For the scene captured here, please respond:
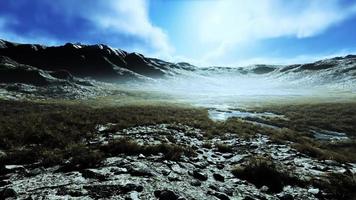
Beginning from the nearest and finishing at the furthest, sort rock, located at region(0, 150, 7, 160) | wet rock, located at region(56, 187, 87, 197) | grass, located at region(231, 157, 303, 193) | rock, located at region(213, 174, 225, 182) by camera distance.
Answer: wet rock, located at region(56, 187, 87, 197)
grass, located at region(231, 157, 303, 193)
rock, located at region(213, 174, 225, 182)
rock, located at region(0, 150, 7, 160)

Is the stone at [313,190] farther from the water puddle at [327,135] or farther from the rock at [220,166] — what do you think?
the water puddle at [327,135]

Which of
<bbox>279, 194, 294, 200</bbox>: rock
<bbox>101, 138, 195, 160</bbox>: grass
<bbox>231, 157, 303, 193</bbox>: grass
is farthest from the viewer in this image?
<bbox>101, 138, 195, 160</bbox>: grass

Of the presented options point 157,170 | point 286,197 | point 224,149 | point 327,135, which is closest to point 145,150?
point 157,170

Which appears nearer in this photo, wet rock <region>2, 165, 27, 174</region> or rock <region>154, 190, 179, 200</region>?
rock <region>154, 190, 179, 200</region>

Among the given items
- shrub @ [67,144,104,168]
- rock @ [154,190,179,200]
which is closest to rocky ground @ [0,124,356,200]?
rock @ [154,190,179,200]

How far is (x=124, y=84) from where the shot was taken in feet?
616

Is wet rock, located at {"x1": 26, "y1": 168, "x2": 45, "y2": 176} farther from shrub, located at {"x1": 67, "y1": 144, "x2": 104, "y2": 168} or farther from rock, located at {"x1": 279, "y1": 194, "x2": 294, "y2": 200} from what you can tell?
rock, located at {"x1": 279, "y1": 194, "x2": 294, "y2": 200}

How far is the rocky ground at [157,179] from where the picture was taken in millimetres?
9273

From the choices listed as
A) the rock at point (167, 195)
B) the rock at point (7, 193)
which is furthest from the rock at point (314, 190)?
the rock at point (7, 193)

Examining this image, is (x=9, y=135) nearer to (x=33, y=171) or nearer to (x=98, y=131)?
(x=98, y=131)

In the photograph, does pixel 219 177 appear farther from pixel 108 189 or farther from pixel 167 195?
pixel 108 189

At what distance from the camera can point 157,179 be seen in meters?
10.8

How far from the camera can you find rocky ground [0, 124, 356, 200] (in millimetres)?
9273

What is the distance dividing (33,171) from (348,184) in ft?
38.2
